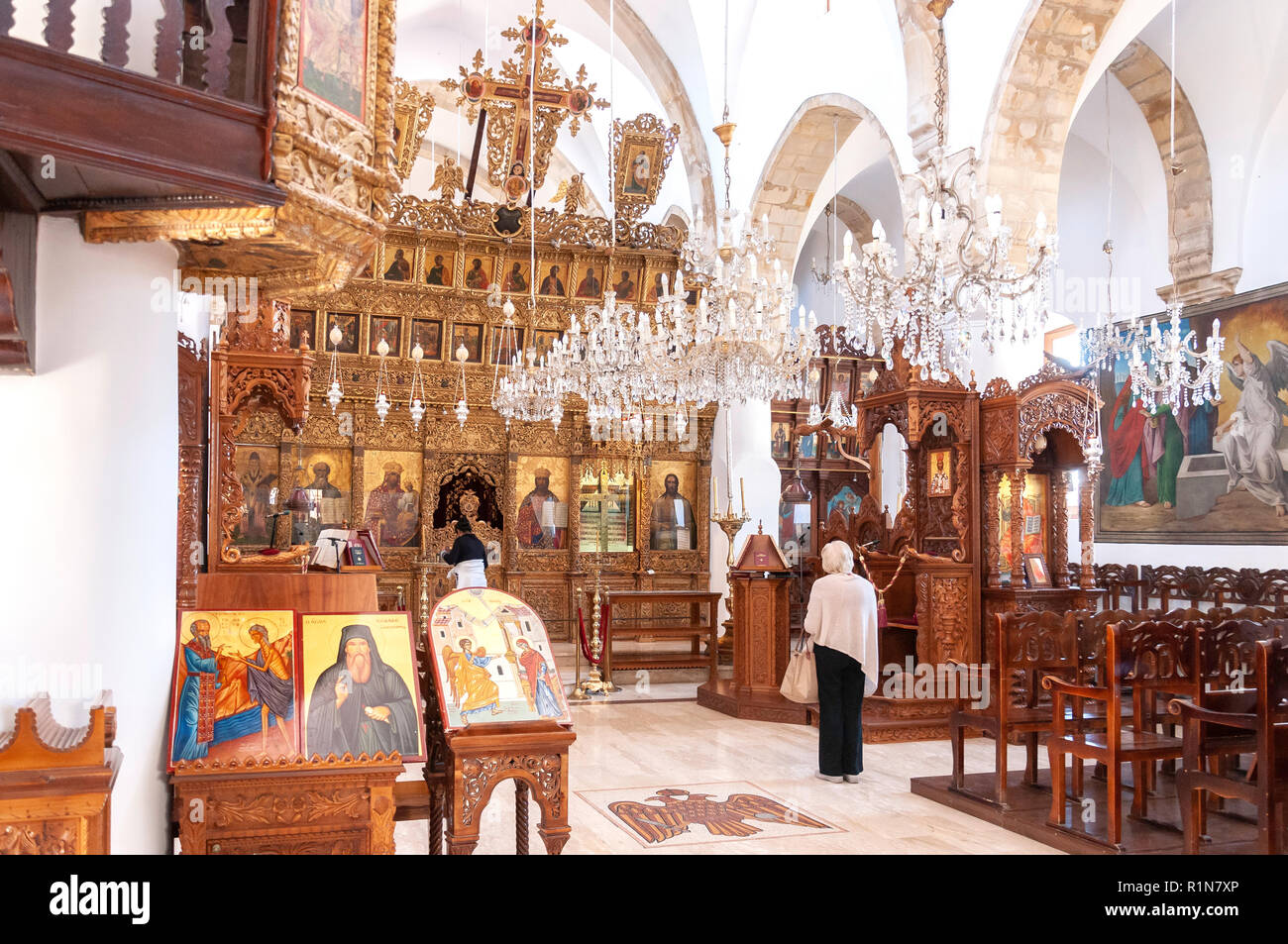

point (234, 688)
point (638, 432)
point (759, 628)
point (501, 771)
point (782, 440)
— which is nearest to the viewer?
point (234, 688)

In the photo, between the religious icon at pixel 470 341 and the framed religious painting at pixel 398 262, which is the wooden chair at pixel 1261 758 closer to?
the religious icon at pixel 470 341

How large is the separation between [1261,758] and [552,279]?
10310 millimetres

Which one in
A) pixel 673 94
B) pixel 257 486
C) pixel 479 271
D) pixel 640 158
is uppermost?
pixel 673 94

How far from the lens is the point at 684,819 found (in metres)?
5.38

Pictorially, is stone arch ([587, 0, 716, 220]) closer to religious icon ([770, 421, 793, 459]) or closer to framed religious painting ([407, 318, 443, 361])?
framed religious painting ([407, 318, 443, 361])

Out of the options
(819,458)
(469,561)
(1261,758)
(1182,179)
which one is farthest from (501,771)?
(819,458)

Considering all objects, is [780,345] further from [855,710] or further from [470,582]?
[470,582]

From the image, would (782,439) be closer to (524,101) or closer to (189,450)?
(524,101)

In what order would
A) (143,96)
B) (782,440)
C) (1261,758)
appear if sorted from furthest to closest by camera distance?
(782,440), (1261,758), (143,96)

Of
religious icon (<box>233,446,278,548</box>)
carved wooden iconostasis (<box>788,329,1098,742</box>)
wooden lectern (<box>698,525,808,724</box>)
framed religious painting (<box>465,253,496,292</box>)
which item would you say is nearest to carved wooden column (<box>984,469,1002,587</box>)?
carved wooden iconostasis (<box>788,329,1098,742</box>)

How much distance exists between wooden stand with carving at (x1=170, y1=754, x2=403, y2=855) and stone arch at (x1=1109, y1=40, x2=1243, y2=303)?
11.6 metres

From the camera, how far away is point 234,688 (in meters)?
3.11

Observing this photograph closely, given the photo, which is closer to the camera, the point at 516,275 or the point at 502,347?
the point at 516,275
